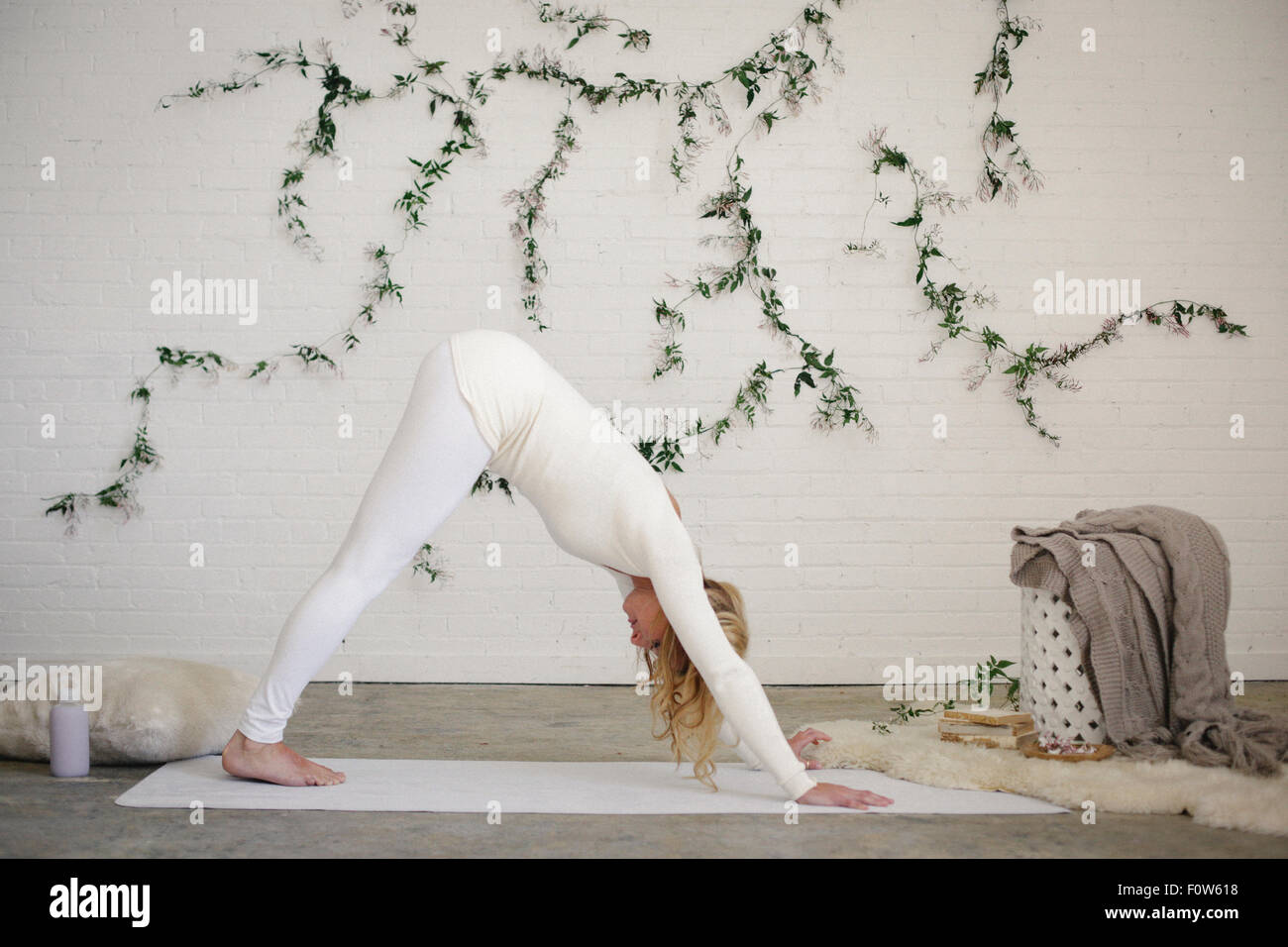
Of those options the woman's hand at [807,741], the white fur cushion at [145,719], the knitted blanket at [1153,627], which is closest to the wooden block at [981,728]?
the knitted blanket at [1153,627]

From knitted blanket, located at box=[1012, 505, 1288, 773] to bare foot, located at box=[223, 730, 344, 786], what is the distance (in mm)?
1854

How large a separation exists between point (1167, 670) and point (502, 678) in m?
2.44

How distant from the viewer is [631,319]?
14.6 ft

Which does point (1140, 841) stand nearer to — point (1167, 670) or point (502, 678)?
point (1167, 670)

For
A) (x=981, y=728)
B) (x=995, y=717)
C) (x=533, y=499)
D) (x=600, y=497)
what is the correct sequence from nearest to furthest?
1. (x=600, y=497)
2. (x=533, y=499)
3. (x=995, y=717)
4. (x=981, y=728)

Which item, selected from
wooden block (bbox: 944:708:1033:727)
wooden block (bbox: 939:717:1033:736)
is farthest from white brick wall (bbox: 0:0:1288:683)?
wooden block (bbox: 944:708:1033:727)

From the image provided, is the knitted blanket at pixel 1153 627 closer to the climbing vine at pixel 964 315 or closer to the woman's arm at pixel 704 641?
the woman's arm at pixel 704 641

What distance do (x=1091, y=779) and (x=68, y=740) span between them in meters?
2.35

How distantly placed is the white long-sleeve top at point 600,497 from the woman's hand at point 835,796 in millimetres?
17

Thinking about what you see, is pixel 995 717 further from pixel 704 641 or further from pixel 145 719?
pixel 145 719

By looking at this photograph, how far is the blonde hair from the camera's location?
2.47 meters

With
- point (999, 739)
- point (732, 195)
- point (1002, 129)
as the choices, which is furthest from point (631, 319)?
point (999, 739)

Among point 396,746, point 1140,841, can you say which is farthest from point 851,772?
point 396,746

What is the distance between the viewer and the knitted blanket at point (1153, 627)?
2826 mm
